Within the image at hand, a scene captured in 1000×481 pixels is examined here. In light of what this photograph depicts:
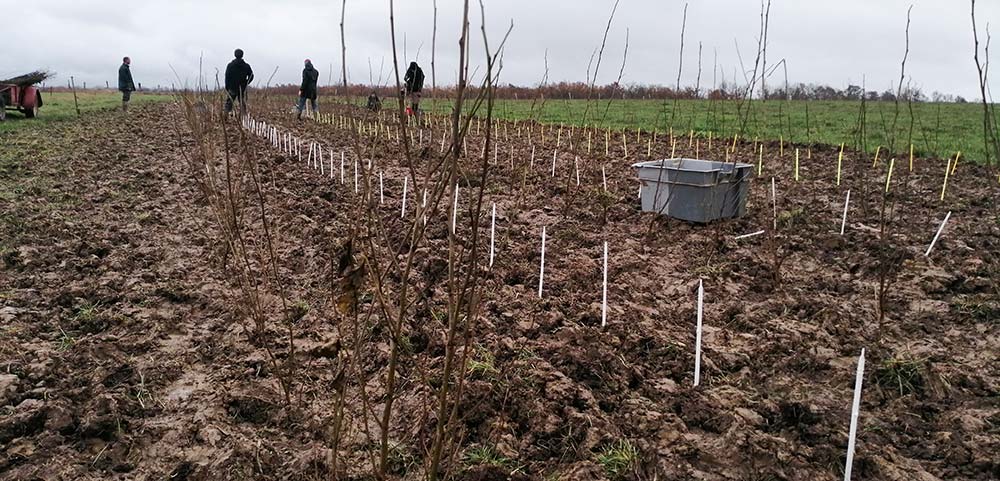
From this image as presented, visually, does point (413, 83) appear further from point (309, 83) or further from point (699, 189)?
point (309, 83)

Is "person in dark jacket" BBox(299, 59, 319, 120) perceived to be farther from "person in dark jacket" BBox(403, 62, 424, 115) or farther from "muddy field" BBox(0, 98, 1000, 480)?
"muddy field" BBox(0, 98, 1000, 480)

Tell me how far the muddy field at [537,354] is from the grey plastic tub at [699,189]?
0.15 m

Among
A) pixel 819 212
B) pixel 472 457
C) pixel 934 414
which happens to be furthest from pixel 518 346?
pixel 819 212

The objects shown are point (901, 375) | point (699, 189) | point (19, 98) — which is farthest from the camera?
point (19, 98)

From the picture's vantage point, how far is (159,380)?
2334mm

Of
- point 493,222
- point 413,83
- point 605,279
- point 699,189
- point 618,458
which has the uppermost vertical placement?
point 413,83

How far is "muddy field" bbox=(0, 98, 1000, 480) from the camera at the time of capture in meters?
1.89

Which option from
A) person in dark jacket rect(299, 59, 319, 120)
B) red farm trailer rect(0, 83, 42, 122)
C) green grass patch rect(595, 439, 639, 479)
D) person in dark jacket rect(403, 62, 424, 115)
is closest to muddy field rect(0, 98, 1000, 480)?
green grass patch rect(595, 439, 639, 479)

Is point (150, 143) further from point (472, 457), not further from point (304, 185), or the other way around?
point (472, 457)

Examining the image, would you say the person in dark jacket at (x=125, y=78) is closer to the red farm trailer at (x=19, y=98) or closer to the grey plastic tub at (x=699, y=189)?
the red farm trailer at (x=19, y=98)

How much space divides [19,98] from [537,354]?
13.1m

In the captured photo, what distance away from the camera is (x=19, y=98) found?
1141cm

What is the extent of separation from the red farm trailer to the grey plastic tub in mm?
12065

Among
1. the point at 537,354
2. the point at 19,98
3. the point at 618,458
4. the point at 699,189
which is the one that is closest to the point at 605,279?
the point at 537,354
